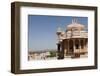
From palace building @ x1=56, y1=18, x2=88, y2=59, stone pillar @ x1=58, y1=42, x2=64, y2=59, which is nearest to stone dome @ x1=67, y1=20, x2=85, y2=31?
palace building @ x1=56, y1=18, x2=88, y2=59

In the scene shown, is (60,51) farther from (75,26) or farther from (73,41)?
(75,26)

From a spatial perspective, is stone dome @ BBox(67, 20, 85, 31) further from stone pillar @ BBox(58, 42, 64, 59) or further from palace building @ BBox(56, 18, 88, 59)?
stone pillar @ BBox(58, 42, 64, 59)

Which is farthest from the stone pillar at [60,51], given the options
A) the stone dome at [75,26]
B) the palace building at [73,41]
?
the stone dome at [75,26]

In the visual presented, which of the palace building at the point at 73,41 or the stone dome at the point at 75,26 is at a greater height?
the stone dome at the point at 75,26

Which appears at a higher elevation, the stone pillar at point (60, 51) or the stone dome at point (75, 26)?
the stone dome at point (75, 26)

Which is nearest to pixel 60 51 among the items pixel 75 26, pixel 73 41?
pixel 73 41

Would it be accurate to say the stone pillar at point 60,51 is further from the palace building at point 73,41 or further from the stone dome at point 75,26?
the stone dome at point 75,26

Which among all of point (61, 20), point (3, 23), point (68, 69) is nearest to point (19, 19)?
point (3, 23)

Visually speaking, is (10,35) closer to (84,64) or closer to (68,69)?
(68,69)
